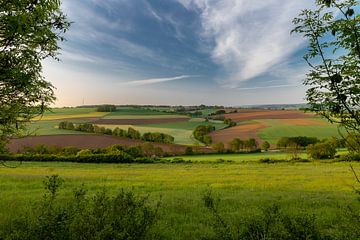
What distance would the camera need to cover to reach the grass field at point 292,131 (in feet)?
261

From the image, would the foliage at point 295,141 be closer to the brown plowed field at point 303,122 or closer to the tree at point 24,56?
the brown plowed field at point 303,122

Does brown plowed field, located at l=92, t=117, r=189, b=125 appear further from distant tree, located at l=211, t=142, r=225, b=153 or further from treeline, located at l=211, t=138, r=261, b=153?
distant tree, located at l=211, t=142, r=225, b=153

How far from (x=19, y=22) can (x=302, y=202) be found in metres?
12.8

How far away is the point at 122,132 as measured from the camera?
79375 millimetres

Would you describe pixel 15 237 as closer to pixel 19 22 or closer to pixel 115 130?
pixel 19 22

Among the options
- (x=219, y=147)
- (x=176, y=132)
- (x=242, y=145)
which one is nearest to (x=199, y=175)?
(x=219, y=147)

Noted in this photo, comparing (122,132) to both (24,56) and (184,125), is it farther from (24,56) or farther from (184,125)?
(24,56)

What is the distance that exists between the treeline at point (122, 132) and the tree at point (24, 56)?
66.0 metres

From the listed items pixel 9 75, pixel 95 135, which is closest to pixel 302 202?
pixel 9 75

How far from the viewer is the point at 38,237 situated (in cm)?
555

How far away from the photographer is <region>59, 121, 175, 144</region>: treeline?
76.6 metres

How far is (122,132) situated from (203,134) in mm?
22128

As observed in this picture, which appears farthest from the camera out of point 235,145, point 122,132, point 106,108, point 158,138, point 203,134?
point 106,108

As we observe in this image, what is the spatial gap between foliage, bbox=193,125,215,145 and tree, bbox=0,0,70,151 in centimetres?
6674
